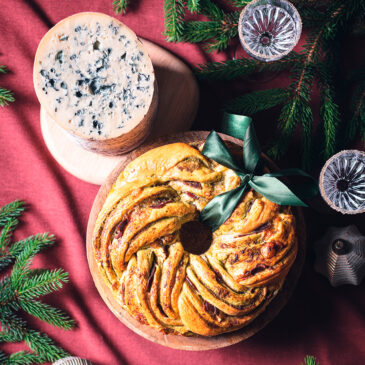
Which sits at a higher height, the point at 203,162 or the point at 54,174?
the point at 203,162

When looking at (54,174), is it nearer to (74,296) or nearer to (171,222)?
(74,296)

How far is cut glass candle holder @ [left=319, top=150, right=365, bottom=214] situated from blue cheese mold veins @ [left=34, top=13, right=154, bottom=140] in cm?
60

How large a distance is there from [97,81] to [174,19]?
0.35 metres

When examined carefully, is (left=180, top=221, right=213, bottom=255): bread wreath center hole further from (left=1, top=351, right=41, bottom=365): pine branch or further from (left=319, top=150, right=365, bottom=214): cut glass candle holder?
(left=1, top=351, right=41, bottom=365): pine branch

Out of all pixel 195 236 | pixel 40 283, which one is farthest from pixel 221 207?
pixel 40 283

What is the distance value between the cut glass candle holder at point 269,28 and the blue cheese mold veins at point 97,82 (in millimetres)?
322

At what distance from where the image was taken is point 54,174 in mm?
1658

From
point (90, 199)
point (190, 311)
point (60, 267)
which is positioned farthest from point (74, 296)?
point (190, 311)

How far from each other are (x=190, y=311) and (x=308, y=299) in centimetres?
63

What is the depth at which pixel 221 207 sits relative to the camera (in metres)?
1.15

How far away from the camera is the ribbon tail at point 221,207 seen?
3.78ft

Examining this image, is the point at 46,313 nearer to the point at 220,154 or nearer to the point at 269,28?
the point at 220,154

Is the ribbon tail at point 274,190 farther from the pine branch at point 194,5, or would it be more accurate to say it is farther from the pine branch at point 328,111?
the pine branch at point 194,5

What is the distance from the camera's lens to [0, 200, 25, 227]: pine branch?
1629 mm
